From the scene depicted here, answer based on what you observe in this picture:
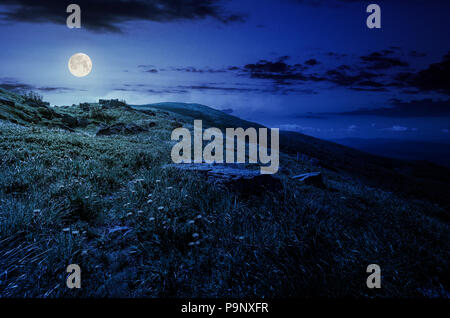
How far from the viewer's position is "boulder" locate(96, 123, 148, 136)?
1588 centimetres

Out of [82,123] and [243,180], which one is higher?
[82,123]

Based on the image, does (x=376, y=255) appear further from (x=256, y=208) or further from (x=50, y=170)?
(x=50, y=170)

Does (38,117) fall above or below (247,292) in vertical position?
above

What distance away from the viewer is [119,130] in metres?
16.5

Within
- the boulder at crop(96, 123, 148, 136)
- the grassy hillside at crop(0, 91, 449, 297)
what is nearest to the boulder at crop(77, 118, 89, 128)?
the boulder at crop(96, 123, 148, 136)

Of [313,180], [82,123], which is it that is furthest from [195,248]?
[82,123]

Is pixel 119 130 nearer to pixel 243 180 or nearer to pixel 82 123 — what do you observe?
pixel 82 123

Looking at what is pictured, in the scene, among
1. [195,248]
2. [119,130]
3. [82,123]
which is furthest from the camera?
A: [82,123]

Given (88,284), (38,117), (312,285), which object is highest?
(38,117)

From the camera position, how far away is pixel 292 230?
310 centimetres

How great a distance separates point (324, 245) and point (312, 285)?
83 centimetres

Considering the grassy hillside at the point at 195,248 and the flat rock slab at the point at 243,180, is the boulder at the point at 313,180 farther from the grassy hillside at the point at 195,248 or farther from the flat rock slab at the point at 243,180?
the grassy hillside at the point at 195,248

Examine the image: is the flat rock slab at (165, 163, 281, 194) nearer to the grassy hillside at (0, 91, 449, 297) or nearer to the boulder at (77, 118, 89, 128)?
the grassy hillside at (0, 91, 449, 297)
